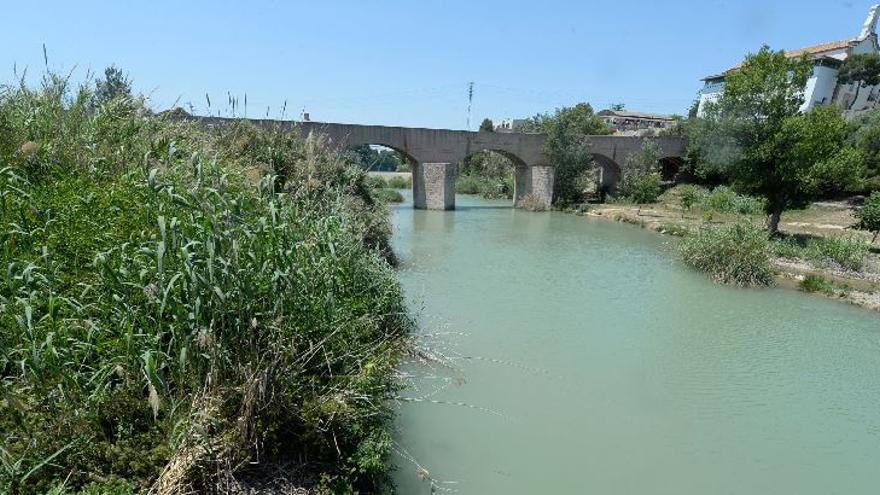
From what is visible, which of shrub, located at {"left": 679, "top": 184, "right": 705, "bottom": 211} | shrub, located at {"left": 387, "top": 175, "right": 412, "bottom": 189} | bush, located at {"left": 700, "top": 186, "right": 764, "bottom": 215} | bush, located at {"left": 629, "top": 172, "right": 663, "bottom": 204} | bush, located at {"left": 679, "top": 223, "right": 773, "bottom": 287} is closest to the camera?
bush, located at {"left": 679, "top": 223, "right": 773, "bottom": 287}

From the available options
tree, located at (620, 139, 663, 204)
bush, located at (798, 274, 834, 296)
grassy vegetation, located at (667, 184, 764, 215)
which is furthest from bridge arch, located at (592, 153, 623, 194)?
bush, located at (798, 274, 834, 296)

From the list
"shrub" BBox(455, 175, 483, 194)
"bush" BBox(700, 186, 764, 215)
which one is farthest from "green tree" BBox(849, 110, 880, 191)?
"shrub" BBox(455, 175, 483, 194)

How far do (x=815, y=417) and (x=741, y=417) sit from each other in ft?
2.69

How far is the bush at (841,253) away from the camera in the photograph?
11.6m

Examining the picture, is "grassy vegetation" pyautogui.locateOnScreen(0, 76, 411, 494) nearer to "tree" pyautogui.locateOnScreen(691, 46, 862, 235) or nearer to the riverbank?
the riverbank

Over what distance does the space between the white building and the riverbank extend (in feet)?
63.8

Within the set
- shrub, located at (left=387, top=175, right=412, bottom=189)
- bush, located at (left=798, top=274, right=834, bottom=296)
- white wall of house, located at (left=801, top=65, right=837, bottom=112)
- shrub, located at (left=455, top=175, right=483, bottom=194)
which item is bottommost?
shrub, located at (left=387, top=175, right=412, bottom=189)

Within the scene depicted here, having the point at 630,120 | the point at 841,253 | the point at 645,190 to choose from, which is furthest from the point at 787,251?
the point at 630,120

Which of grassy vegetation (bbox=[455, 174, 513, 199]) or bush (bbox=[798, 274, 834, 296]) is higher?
bush (bbox=[798, 274, 834, 296])

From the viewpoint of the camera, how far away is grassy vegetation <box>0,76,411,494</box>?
253 centimetres

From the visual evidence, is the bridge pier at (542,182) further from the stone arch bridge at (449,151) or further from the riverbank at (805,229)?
the riverbank at (805,229)

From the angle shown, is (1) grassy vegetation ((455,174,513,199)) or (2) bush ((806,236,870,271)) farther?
(1) grassy vegetation ((455,174,513,199))

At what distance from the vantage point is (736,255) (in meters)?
10.9

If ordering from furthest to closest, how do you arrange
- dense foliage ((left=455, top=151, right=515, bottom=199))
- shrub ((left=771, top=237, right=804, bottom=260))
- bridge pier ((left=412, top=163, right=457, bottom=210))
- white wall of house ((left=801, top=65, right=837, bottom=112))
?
1. white wall of house ((left=801, top=65, right=837, bottom=112))
2. dense foliage ((left=455, top=151, right=515, bottom=199))
3. bridge pier ((left=412, top=163, right=457, bottom=210))
4. shrub ((left=771, top=237, right=804, bottom=260))
